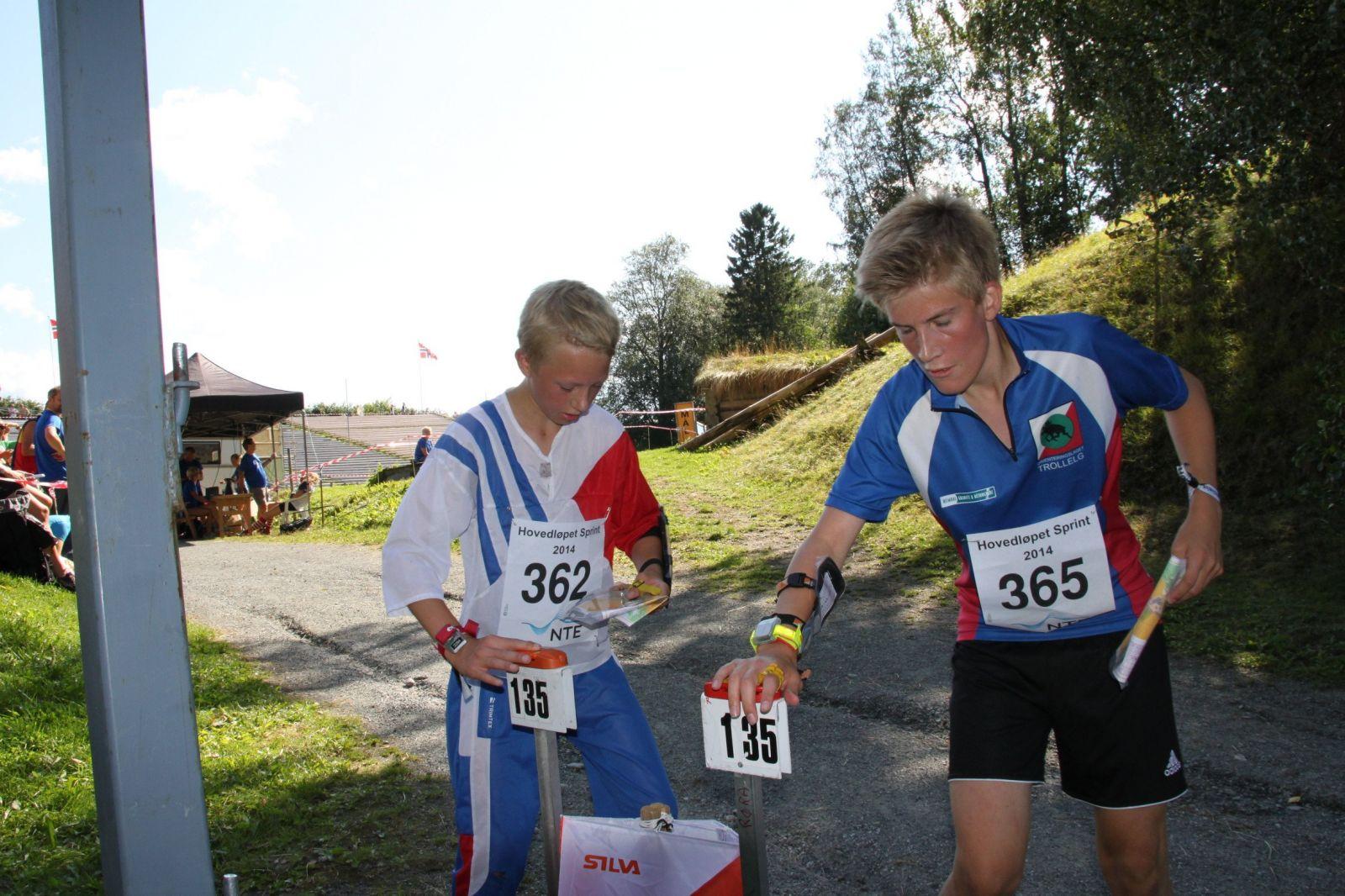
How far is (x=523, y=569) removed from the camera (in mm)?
2770

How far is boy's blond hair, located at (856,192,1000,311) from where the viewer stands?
89.2 inches

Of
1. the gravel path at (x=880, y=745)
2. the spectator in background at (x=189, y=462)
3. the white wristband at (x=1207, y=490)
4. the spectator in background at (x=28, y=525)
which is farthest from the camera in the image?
the spectator in background at (x=189, y=462)

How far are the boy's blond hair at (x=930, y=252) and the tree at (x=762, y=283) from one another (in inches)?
2512

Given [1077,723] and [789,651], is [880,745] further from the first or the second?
[789,651]

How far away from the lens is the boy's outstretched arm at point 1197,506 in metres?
2.32

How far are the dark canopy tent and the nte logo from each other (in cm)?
1801

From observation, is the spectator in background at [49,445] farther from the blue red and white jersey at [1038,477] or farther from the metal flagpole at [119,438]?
the blue red and white jersey at [1038,477]

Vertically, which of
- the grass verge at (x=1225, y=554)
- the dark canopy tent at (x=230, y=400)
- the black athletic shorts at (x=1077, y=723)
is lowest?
the grass verge at (x=1225, y=554)

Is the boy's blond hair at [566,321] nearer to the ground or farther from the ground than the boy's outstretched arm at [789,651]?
farther from the ground

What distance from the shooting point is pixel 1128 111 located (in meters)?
8.22

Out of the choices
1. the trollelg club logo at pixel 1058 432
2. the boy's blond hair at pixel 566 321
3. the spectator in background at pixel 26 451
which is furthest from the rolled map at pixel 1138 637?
the spectator in background at pixel 26 451

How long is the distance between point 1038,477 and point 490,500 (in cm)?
150

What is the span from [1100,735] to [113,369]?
2295mm

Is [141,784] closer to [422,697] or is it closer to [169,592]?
[169,592]
